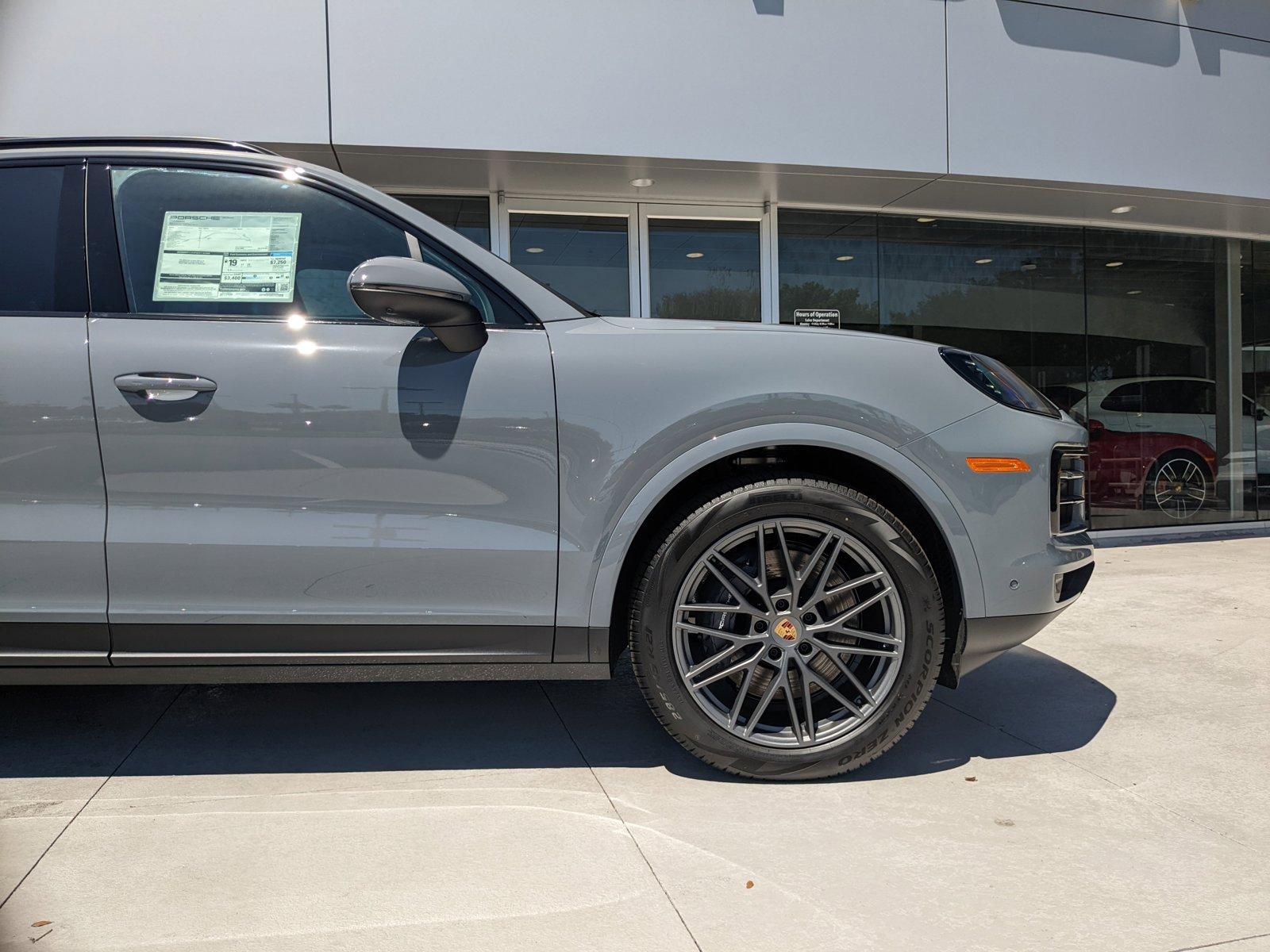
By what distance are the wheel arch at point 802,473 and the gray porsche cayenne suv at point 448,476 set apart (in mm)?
10

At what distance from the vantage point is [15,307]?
2426 millimetres

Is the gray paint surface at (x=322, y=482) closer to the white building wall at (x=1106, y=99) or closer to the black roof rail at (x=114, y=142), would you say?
the black roof rail at (x=114, y=142)

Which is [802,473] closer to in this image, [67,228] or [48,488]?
[48,488]

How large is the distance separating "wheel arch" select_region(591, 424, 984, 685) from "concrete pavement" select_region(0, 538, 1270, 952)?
50cm

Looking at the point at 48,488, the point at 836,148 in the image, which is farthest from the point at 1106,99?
the point at 48,488

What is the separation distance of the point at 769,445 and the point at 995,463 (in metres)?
0.67

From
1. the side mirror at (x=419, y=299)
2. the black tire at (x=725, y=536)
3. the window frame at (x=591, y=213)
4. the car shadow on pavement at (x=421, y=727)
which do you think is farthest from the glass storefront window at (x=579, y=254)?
the black tire at (x=725, y=536)

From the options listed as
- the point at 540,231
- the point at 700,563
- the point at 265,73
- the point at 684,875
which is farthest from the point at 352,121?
the point at 684,875

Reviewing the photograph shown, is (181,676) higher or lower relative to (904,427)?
lower

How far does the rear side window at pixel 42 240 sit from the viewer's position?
2445 mm

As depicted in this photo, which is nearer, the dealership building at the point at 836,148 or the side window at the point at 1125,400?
the dealership building at the point at 836,148

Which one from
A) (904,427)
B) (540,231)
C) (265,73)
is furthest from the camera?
(540,231)

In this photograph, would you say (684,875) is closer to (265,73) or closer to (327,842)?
(327,842)

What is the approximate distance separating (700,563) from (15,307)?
2.03m
